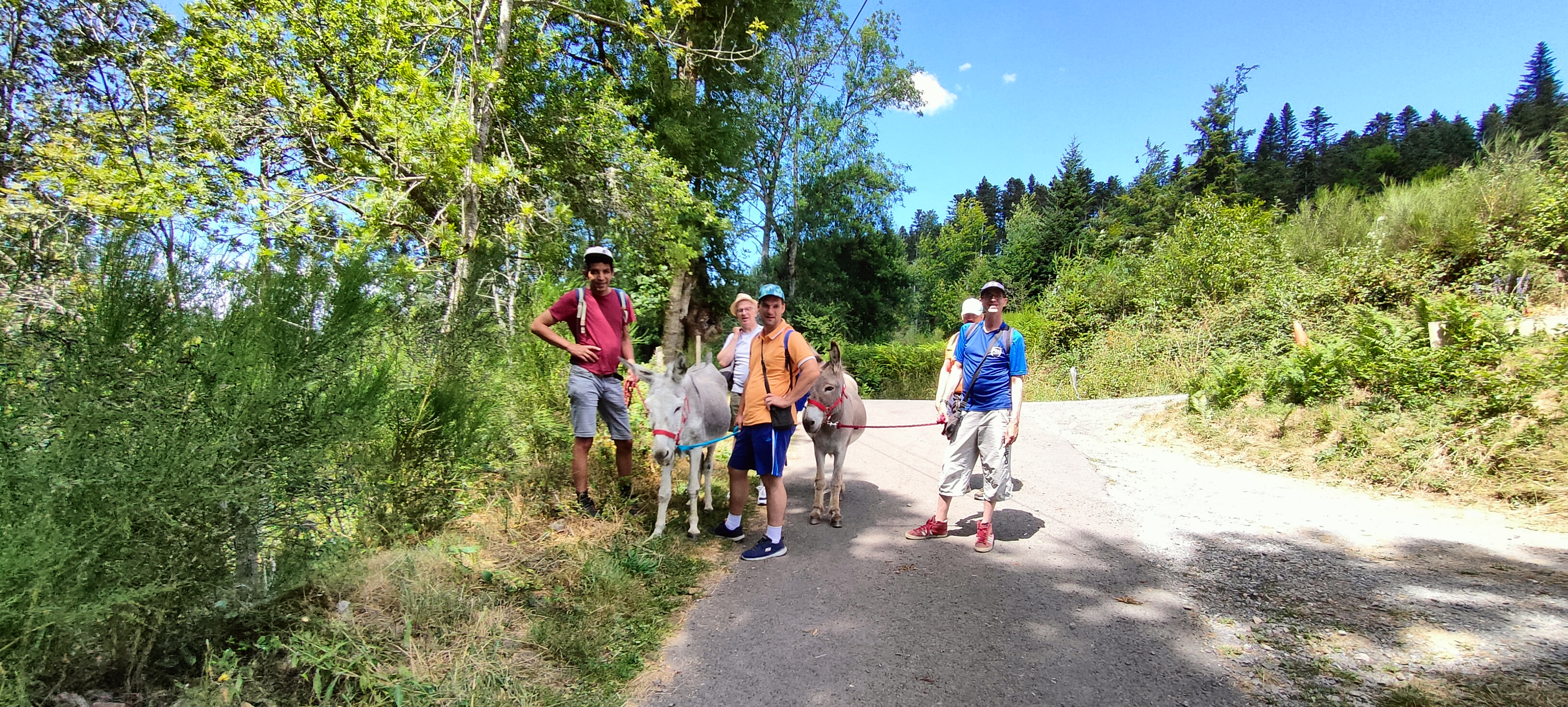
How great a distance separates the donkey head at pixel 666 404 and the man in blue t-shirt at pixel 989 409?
7.56 feet

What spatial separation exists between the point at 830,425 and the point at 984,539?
5.95 ft

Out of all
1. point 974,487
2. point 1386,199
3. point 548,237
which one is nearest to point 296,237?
point 548,237

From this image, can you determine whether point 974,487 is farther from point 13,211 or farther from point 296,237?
point 13,211

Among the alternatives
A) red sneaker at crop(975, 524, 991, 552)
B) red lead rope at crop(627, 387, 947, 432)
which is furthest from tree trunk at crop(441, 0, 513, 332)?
red sneaker at crop(975, 524, 991, 552)

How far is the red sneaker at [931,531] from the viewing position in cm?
516

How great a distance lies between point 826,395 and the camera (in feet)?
19.0

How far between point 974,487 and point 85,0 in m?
10.2

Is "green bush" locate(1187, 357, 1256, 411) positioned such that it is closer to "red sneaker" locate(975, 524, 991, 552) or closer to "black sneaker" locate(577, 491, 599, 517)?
"red sneaker" locate(975, 524, 991, 552)

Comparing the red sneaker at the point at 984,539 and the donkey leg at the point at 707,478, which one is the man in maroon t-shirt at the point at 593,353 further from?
the red sneaker at the point at 984,539

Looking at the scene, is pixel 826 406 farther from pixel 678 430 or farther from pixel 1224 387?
pixel 1224 387

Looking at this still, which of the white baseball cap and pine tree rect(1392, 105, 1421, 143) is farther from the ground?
pine tree rect(1392, 105, 1421, 143)

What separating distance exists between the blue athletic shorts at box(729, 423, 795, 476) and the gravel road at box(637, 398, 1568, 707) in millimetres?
794

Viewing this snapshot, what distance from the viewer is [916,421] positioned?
12.3m

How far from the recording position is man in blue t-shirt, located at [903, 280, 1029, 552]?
468 centimetres
